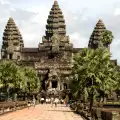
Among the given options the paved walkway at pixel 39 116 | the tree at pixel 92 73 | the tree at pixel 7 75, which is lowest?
the paved walkway at pixel 39 116

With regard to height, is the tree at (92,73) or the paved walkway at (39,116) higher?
the tree at (92,73)

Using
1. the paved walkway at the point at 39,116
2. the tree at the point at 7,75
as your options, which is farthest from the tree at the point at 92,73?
the tree at the point at 7,75

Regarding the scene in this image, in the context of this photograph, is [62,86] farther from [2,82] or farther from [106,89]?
[106,89]

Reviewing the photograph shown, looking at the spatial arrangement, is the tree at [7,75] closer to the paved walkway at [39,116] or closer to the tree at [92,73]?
the paved walkway at [39,116]

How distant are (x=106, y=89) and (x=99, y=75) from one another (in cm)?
238

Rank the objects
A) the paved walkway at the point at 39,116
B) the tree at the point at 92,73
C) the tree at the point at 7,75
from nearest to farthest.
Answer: the paved walkway at the point at 39,116
the tree at the point at 92,73
the tree at the point at 7,75

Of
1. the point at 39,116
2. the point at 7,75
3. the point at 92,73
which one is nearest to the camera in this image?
the point at 39,116

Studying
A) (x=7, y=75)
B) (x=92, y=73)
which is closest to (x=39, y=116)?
(x=92, y=73)

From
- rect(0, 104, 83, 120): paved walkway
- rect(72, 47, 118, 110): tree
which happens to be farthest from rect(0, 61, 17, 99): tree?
rect(72, 47, 118, 110): tree

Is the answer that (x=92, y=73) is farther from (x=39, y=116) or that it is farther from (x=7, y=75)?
(x=7, y=75)

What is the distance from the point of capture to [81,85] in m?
67.6

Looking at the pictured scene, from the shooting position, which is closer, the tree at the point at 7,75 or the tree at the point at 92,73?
the tree at the point at 92,73

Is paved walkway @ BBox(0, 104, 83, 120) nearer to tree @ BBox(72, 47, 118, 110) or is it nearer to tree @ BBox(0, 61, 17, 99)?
tree @ BBox(72, 47, 118, 110)

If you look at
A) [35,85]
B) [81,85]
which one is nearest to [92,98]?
[81,85]
